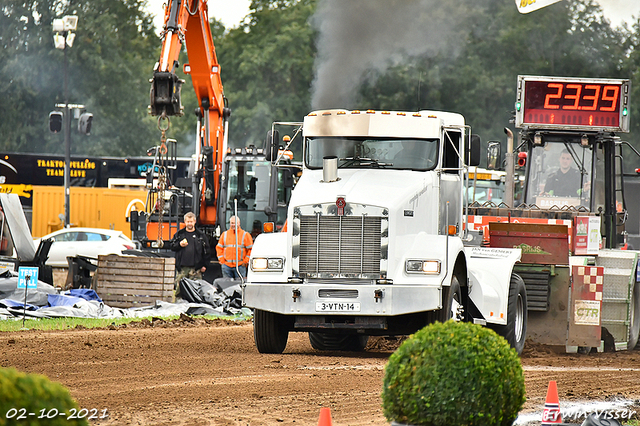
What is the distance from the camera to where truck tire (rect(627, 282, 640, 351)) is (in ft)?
49.6

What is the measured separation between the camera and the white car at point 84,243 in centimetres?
3144

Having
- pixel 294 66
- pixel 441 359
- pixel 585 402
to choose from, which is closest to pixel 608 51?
pixel 294 66

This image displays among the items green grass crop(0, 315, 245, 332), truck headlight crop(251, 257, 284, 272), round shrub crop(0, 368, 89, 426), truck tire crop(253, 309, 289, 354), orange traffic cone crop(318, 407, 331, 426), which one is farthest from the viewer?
green grass crop(0, 315, 245, 332)

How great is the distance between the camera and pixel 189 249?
20859 millimetres

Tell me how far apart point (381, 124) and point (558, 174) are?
632 centimetres

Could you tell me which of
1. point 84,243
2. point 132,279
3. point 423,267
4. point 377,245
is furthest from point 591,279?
point 84,243

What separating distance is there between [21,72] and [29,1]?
5094 mm

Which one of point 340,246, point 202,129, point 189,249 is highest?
point 202,129

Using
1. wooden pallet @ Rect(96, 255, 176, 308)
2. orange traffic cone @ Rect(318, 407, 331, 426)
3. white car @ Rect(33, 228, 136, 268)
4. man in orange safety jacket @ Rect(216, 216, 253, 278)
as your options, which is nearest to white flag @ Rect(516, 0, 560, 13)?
man in orange safety jacket @ Rect(216, 216, 253, 278)

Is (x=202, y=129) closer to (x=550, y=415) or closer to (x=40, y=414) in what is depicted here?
(x=550, y=415)

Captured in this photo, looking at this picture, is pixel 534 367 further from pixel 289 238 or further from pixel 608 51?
pixel 608 51

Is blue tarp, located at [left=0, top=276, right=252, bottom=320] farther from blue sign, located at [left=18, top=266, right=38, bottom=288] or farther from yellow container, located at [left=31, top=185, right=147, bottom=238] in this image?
yellow container, located at [left=31, top=185, right=147, bottom=238]

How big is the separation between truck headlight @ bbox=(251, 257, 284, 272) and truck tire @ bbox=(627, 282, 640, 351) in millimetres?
5922

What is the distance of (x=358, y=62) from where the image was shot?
62.6ft
